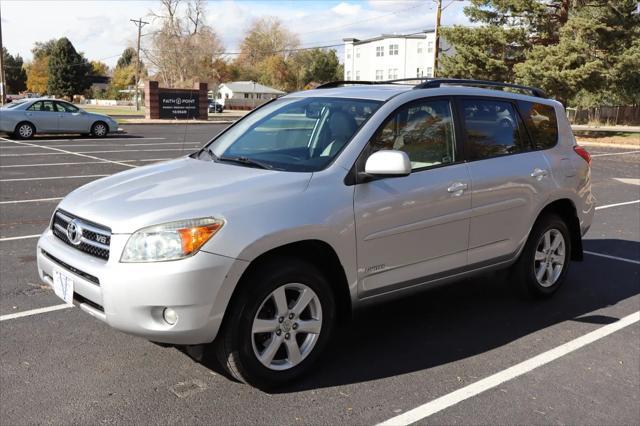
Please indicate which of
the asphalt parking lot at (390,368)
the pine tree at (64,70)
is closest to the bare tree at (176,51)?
the pine tree at (64,70)

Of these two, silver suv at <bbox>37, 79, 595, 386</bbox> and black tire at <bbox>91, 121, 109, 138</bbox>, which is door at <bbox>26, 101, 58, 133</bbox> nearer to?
black tire at <bbox>91, 121, 109, 138</bbox>

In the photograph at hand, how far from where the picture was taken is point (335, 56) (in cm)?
10788

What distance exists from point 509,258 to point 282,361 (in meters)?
2.24

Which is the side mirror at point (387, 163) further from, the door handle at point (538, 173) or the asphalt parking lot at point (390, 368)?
the door handle at point (538, 173)

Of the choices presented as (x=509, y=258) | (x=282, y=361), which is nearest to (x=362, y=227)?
(x=282, y=361)

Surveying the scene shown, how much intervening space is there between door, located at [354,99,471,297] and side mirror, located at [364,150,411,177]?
125 millimetres

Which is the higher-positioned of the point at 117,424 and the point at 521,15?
the point at 521,15

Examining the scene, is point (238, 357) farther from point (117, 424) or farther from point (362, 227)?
point (362, 227)

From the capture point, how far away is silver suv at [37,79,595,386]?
3271mm

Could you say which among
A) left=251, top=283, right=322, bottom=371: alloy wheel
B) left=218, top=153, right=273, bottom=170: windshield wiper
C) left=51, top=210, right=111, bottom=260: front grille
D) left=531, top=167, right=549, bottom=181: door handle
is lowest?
left=251, top=283, right=322, bottom=371: alloy wheel

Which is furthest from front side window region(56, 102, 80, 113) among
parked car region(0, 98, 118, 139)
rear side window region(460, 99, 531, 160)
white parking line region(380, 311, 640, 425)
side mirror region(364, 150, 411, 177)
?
white parking line region(380, 311, 640, 425)

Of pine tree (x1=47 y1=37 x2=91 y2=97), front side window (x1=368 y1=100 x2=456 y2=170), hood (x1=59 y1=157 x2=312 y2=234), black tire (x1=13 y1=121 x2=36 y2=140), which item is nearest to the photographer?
hood (x1=59 y1=157 x2=312 y2=234)

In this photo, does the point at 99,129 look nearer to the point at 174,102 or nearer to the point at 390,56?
the point at 174,102

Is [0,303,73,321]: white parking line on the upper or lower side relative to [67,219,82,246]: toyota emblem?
lower
